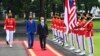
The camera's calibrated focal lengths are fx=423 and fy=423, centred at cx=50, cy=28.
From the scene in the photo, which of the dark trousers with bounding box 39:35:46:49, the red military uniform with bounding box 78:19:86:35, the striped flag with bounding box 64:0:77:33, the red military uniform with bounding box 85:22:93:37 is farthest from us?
the dark trousers with bounding box 39:35:46:49

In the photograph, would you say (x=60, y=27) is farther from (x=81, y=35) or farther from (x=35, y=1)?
(x=35, y=1)

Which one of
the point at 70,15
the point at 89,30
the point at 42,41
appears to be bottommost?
the point at 42,41

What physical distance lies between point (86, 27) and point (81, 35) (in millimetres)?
1903

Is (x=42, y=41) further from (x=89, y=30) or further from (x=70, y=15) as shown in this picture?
(x=89, y=30)

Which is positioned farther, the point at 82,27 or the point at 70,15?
the point at 70,15

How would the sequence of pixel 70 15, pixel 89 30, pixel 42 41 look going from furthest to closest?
pixel 42 41, pixel 70 15, pixel 89 30

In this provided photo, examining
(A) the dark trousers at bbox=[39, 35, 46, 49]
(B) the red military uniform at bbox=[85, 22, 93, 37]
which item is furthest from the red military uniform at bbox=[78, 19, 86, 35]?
(A) the dark trousers at bbox=[39, 35, 46, 49]

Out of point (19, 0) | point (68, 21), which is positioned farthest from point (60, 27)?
point (19, 0)

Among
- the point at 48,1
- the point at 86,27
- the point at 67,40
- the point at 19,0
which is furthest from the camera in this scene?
the point at 48,1

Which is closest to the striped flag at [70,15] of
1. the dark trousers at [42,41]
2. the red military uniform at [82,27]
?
the red military uniform at [82,27]

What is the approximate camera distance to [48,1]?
262ft

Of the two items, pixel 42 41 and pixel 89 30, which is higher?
pixel 89 30

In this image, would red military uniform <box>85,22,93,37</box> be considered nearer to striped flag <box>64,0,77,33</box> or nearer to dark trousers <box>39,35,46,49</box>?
striped flag <box>64,0,77,33</box>

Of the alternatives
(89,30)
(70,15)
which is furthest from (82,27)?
(70,15)
